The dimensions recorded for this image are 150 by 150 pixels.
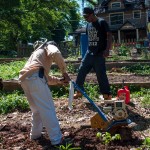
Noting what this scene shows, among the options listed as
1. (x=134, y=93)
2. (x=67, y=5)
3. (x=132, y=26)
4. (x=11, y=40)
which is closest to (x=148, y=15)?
(x=132, y=26)

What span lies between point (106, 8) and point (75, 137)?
44941 millimetres

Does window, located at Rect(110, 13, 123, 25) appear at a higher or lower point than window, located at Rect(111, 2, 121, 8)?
lower

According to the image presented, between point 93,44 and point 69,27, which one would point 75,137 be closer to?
point 93,44

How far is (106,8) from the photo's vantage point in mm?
48500

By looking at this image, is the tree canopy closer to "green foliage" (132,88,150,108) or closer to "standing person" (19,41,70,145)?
"green foliage" (132,88,150,108)

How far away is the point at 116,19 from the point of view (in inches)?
1916

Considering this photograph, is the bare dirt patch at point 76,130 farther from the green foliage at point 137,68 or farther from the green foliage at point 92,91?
the green foliage at point 137,68

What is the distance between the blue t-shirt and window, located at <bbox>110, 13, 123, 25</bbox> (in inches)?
1671

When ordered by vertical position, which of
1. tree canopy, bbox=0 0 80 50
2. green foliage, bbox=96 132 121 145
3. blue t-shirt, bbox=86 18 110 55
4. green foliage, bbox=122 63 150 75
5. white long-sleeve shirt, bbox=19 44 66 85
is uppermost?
tree canopy, bbox=0 0 80 50

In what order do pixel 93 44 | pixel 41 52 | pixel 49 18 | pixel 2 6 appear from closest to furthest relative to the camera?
pixel 41 52, pixel 93 44, pixel 2 6, pixel 49 18

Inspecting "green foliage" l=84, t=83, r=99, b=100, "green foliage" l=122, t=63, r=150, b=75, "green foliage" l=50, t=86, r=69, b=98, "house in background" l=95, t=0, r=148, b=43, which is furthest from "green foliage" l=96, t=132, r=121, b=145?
"house in background" l=95, t=0, r=148, b=43

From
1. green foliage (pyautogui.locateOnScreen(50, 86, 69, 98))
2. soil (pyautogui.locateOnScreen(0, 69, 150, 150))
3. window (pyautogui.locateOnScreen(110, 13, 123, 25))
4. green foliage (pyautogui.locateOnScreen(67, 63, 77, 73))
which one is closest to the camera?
soil (pyautogui.locateOnScreen(0, 69, 150, 150))

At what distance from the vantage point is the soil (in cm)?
443

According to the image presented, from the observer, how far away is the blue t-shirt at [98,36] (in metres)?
6.56
